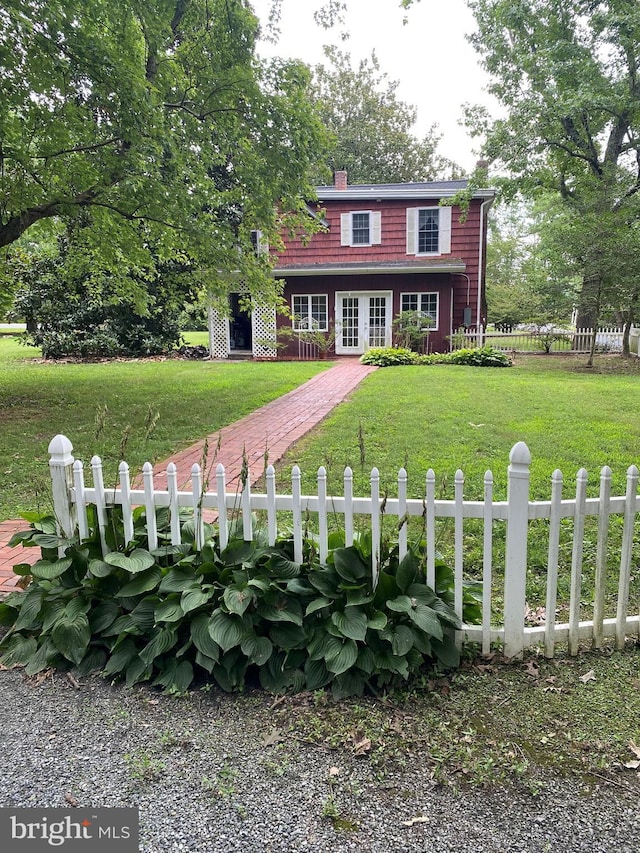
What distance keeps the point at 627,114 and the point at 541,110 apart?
113 inches

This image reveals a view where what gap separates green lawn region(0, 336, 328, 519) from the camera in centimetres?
597

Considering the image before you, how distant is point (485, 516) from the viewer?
259 centimetres

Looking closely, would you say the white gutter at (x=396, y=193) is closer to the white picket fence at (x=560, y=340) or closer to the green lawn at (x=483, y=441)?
the white picket fence at (x=560, y=340)

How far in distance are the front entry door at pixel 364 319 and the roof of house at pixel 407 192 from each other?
3.28 m

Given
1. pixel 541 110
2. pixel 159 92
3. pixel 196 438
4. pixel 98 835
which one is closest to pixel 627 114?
pixel 541 110

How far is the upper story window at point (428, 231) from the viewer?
62.6ft

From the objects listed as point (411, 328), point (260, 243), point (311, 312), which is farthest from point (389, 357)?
point (260, 243)

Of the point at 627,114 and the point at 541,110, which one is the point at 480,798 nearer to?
the point at 541,110

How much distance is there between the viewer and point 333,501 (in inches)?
106

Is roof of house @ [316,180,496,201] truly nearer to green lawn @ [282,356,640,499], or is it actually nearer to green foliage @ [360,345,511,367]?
green foliage @ [360,345,511,367]

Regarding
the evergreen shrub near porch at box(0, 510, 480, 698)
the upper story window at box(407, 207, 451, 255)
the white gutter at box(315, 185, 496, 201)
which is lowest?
the evergreen shrub near porch at box(0, 510, 480, 698)

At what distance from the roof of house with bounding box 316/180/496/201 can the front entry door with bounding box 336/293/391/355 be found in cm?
328

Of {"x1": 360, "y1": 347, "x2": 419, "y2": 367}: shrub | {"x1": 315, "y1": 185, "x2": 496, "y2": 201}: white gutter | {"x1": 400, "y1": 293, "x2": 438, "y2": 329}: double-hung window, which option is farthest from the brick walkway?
{"x1": 315, "y1": 185, "x2": 496, "y2": 201}: white gutter

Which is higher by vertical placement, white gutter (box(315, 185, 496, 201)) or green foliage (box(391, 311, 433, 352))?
white gutter (box(315, 185, 496, 201))
